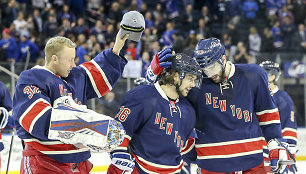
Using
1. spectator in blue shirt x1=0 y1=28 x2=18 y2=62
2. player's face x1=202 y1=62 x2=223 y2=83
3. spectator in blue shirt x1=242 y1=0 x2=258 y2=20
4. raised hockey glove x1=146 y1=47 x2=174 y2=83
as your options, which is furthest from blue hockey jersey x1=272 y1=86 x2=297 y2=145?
spectator in blue shirt x1=242 y1=0 x2=258 y2=20

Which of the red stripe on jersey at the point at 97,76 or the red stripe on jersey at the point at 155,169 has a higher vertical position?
the red stripe on jersey at the point at 97,76

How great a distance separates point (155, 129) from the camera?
2.66 meters

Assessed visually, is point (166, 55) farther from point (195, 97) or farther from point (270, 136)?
point (270, 136)

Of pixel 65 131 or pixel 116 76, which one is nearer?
pixel 65 131

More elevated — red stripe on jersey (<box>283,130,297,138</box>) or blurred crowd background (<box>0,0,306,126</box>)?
blurred crowd background (<box>0,0,306,126</box>)

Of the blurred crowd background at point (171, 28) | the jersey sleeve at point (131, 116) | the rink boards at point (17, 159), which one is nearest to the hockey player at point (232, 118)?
the jersey sleeve at point (131, 116)

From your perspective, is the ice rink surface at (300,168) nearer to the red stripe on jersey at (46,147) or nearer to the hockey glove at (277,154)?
the hockey glove at (277,154)

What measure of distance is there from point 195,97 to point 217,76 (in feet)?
0.59

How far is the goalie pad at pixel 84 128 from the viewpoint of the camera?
5.74 ft

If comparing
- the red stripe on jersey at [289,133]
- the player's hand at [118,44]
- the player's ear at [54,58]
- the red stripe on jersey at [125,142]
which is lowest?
the red stripe on jersey at [289,133]

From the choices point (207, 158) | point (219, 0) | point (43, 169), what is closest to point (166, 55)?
point (207, 158)

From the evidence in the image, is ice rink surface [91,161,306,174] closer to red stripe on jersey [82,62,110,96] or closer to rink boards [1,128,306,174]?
rink boards [1,128,306,174]

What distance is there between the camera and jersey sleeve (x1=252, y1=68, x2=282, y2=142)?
2.93 metres

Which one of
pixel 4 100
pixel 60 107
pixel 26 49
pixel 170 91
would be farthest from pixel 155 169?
pixel 26 49
